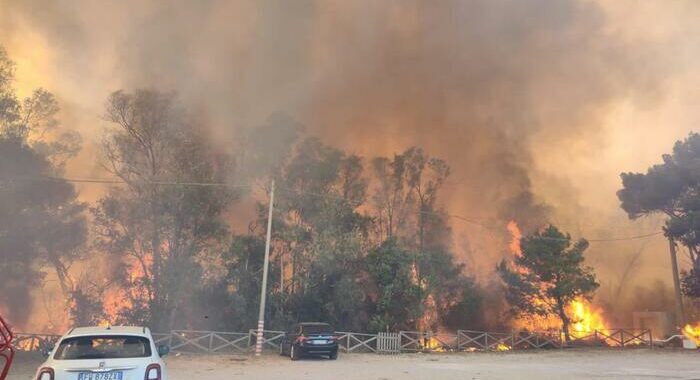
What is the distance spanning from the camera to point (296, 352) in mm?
19984

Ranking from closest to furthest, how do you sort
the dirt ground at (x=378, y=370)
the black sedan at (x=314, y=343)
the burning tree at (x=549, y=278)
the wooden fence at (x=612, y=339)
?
the dirt ground at (x=378, y=370), the black sedan at (x=314, y=343), the wooden fence at (x=612, y=339), the burning tree at (x=549, y=278)

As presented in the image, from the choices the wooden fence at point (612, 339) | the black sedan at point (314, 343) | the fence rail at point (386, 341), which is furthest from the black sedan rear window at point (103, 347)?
the wooden fence at point (612, 339)

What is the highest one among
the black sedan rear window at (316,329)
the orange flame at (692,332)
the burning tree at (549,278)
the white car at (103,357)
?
the burning tree at (549,278)

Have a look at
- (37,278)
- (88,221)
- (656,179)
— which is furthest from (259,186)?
(656,179)

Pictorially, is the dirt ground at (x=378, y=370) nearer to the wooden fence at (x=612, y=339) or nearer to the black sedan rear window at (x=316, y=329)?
the black sedan rear window at (x=316, y=329)

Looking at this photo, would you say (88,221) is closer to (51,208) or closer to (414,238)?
(51,208)

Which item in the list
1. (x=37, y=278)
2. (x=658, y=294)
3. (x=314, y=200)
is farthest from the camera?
(x=658, y=294)

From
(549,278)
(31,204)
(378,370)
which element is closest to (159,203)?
(31,204)

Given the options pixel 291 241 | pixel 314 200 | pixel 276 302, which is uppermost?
pixel 314 200

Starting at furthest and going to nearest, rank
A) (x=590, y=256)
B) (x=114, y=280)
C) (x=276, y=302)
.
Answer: (x=590, y=256) < (x=276, y=302) < (x=114, y=280)

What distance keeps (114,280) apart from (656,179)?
1471 inches

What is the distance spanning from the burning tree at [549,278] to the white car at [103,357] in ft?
99.1

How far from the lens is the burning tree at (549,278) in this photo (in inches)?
1275

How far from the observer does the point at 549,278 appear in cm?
3309
